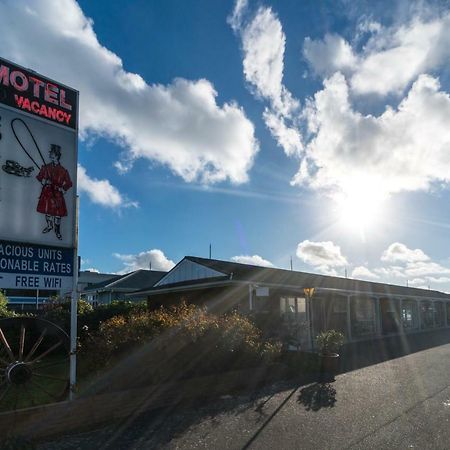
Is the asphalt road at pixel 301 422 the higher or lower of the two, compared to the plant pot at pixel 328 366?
lower

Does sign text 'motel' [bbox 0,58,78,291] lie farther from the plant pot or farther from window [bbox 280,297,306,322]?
window [bbox 280,297,306,322]

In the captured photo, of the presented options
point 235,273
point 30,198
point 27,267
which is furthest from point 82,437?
point 235,273

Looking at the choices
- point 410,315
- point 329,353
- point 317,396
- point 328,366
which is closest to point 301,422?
point 317,396

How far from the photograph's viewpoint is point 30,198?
6812mm

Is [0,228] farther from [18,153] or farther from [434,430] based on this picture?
[434,430]

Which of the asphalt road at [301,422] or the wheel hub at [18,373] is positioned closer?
the asphalt road at [301,422]

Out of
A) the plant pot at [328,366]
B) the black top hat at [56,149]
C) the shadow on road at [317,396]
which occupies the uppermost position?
the black top hat at [56,149]

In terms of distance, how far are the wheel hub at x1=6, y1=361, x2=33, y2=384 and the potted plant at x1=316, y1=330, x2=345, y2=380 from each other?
7021 mm

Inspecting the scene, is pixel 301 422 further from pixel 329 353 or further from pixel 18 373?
→ pixel 18 373

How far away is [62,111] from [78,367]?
479 centimetres

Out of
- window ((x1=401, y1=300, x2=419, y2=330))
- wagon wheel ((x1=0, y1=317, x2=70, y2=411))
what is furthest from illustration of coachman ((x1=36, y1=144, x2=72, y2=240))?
window ((x1=401, y1=300, x2=419, y2=330))

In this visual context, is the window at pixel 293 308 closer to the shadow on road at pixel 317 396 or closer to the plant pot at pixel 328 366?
the plant pot at pixel 328 366

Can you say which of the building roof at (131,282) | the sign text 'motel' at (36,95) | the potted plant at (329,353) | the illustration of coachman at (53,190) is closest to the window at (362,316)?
the potted plant at (329,353)

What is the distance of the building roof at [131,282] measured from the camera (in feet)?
104
